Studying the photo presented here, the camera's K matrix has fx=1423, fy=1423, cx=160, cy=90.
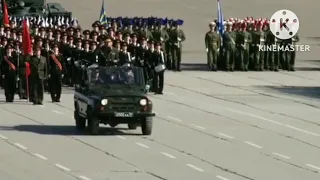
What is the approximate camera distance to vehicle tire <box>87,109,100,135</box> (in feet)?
102

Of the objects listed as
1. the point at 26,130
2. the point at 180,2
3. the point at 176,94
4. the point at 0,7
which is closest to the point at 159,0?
the point at 180,2

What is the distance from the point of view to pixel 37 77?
37719 millimetres

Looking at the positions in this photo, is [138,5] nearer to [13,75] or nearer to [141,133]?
[13,75]

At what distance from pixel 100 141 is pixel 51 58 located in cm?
802

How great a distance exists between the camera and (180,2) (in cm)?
7781

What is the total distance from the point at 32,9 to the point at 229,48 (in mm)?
10005

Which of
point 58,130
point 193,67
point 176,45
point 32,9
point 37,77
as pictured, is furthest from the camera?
point 32,9

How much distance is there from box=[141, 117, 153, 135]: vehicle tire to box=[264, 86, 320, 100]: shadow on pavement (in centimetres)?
983

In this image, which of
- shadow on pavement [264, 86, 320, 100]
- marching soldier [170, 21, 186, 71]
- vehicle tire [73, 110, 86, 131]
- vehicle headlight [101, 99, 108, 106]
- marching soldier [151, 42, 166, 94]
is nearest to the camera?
vehicle headlight [101, 99, 108, 106]

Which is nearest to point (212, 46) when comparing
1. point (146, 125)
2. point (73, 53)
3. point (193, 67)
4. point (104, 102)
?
point (193, 67)

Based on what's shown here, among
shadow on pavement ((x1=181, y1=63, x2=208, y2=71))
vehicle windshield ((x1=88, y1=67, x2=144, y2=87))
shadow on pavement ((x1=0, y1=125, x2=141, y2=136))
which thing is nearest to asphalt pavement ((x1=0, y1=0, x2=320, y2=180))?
shadow on pavement ((x1=0, y1=125, x2=141, y2=136))

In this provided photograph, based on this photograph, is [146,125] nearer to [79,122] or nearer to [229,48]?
[79,122]

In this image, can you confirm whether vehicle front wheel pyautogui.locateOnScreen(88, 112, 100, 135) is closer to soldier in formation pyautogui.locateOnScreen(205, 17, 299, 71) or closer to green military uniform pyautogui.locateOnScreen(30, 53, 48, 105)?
green military uniform pyautogui.locateOnScreen(30, 53, 48, 105)

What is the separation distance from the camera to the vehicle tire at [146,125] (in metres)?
31.5
